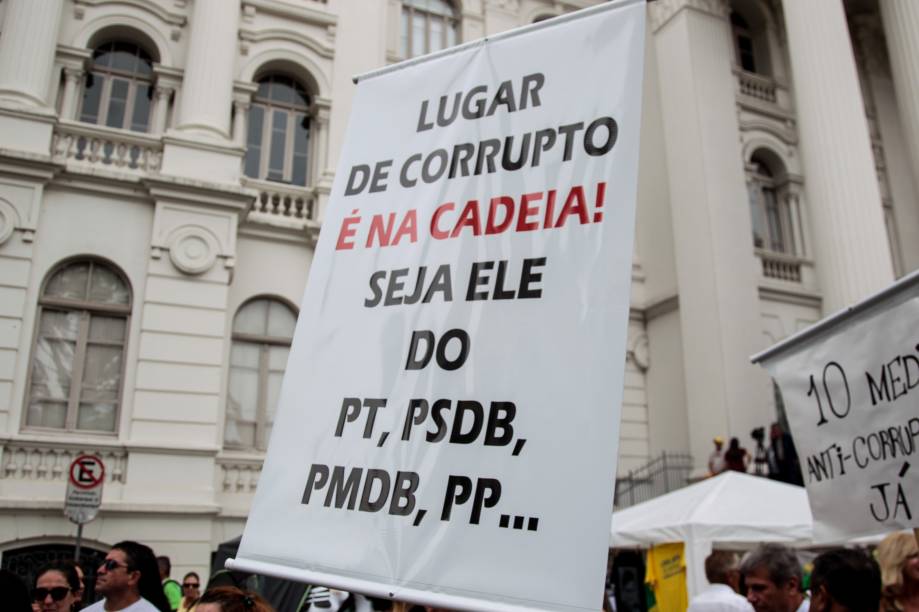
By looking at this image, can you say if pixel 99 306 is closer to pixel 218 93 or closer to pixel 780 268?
pixel 218 93

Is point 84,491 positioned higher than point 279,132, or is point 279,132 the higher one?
point 279,132

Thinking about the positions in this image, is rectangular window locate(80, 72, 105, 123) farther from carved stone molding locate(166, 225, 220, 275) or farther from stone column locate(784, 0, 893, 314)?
stone column locate(784, 0, 893, 314)

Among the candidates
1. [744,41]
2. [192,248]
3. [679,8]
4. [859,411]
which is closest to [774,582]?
[859,411]

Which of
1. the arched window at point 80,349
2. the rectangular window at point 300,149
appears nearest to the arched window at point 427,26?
the rectangular window at point 300,149

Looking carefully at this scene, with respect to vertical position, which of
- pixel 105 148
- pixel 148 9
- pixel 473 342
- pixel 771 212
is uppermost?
pixel 148 9

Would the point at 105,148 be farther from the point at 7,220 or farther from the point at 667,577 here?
the point at 667,577

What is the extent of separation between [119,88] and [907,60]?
17.0 metres

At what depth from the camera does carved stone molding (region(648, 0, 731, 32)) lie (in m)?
19.0

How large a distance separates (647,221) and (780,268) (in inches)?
131

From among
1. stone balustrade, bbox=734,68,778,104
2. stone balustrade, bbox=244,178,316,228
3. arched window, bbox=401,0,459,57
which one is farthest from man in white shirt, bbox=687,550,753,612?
stone balustrade, bbox=734,68,778,104

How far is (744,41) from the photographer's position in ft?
70.1

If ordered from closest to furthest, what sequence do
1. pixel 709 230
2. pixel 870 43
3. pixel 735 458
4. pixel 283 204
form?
pixel 735 458
pixel 283 204
pixel 709 230
pixel 870 43

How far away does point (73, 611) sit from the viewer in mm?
4242

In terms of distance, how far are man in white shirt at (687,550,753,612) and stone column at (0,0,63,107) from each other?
491 inches
